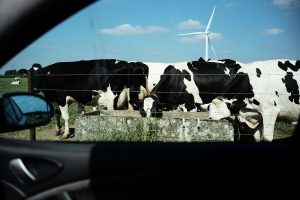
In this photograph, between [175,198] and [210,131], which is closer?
[175,198]

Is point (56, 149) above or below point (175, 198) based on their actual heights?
above

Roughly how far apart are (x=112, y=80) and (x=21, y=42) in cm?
850

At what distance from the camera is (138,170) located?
1821 millimetres

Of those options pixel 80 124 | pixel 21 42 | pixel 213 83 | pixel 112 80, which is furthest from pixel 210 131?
pixel 21 42

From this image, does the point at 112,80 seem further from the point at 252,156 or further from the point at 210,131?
the point at 252,156

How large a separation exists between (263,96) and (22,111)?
6.57 m


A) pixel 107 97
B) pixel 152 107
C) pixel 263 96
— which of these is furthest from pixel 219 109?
pixel 107 97

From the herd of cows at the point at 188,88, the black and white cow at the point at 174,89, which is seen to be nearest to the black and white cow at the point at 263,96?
the herd of cows at the point at 188,88

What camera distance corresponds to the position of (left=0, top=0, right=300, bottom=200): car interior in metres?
1.71

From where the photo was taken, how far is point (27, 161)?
1788 millimetres

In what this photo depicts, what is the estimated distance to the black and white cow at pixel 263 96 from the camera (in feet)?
25.0

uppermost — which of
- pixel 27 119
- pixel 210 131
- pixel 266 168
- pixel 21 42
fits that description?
pixel 21 42

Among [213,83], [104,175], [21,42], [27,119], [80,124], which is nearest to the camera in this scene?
[21,42]

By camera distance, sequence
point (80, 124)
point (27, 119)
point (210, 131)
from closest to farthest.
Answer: point (27, 119) → point (210, 131) → point (80, 124)
